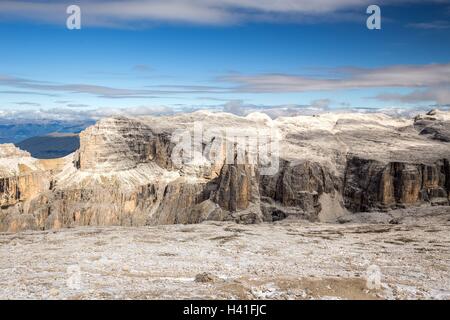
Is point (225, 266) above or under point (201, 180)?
above

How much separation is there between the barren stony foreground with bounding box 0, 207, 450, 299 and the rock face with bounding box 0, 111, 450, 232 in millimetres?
86636

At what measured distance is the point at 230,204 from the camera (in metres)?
156

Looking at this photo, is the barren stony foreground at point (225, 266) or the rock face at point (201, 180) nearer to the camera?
the barren stony foreground at point (225, 266)

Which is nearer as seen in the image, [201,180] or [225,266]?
[225,266]

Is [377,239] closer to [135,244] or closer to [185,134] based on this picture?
[135,244]

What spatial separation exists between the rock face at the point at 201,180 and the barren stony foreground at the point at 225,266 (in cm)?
8664

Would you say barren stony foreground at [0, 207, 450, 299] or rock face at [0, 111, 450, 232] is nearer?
barren stony foreground at [0, 207, 450, 299]

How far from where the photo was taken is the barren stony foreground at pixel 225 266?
95.2ft

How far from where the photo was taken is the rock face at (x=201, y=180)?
15975 cm

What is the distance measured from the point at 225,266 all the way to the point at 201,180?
134210 mm

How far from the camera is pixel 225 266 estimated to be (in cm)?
3972

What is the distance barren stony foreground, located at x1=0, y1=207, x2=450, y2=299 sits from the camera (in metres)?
29.0
